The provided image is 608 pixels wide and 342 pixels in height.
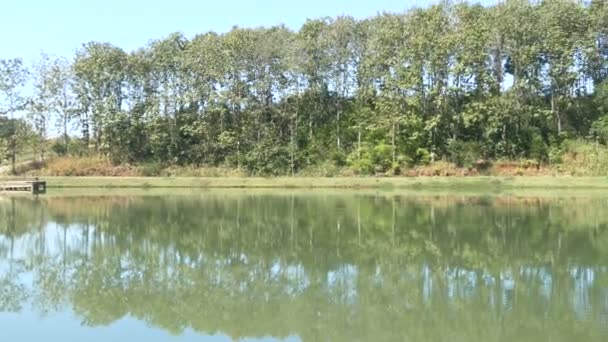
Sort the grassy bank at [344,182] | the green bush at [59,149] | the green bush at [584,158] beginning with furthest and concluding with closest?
the green bush at [59,149]
the green bush at [584,158]
the grassy bank at [344,182]

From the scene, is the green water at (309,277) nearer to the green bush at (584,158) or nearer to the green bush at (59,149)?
the green bush at (584,158)

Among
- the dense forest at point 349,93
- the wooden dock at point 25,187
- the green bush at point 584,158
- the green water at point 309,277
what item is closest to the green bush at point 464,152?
the dense forest at point 349,93

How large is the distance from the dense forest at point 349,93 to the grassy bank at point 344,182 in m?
3.80

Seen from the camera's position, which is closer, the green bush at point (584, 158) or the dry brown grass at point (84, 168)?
the green bush at point (584, 158)

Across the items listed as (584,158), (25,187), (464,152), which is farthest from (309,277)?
(25,187)

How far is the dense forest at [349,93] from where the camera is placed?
48.1 m

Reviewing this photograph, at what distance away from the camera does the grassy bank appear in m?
40.4

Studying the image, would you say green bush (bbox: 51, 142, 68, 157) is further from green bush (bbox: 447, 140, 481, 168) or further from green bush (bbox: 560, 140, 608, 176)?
green bush (bbox: 560, 140, 608, 176)

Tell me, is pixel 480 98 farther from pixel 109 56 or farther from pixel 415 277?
pixel 415 277

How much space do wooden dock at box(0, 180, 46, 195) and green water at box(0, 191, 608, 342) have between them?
2215 cm

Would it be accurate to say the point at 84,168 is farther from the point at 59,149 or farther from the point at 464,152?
the point at 464,152

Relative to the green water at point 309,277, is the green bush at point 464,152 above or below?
above

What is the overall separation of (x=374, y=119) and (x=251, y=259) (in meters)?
36.6

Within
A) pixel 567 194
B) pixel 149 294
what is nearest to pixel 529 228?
pixel 149 294
